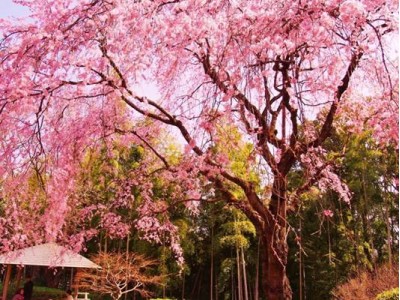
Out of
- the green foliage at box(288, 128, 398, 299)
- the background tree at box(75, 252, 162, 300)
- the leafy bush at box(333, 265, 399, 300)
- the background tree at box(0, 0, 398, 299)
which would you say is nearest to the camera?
the background tree at box(0, 0, 398, 299)

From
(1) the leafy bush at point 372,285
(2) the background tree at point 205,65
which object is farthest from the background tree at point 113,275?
(2) the background tree at point 205,65

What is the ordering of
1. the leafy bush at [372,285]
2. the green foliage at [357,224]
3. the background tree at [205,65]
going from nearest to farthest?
the background tree at [205,65] → the leafy bush at [372,285] → the green foliage at [357,224]

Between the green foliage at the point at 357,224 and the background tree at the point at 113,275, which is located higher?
the green foliage at the point at 357,224

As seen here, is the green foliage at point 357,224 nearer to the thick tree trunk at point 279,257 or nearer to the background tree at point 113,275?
the background tree at point 113,275

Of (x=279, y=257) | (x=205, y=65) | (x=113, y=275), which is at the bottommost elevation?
(x=279, y=257)

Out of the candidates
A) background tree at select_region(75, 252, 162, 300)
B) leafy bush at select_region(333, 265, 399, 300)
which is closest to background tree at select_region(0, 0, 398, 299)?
leafy bush at select_region(333, 265, 399, 300)

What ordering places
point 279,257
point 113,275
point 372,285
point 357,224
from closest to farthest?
point 279,257
point 372,285
point 113,275
point 357,224

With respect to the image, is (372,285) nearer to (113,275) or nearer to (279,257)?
(113,275)

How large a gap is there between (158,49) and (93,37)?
46 cm

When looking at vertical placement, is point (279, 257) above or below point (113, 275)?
below

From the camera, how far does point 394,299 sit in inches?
231

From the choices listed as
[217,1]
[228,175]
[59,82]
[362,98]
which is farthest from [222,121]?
[362,98]

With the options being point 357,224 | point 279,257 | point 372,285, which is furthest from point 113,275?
point 279,257

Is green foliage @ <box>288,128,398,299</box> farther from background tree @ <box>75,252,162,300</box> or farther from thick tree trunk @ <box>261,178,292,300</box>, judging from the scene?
thick tree trunk @ <box>261,178,292,300</box>
